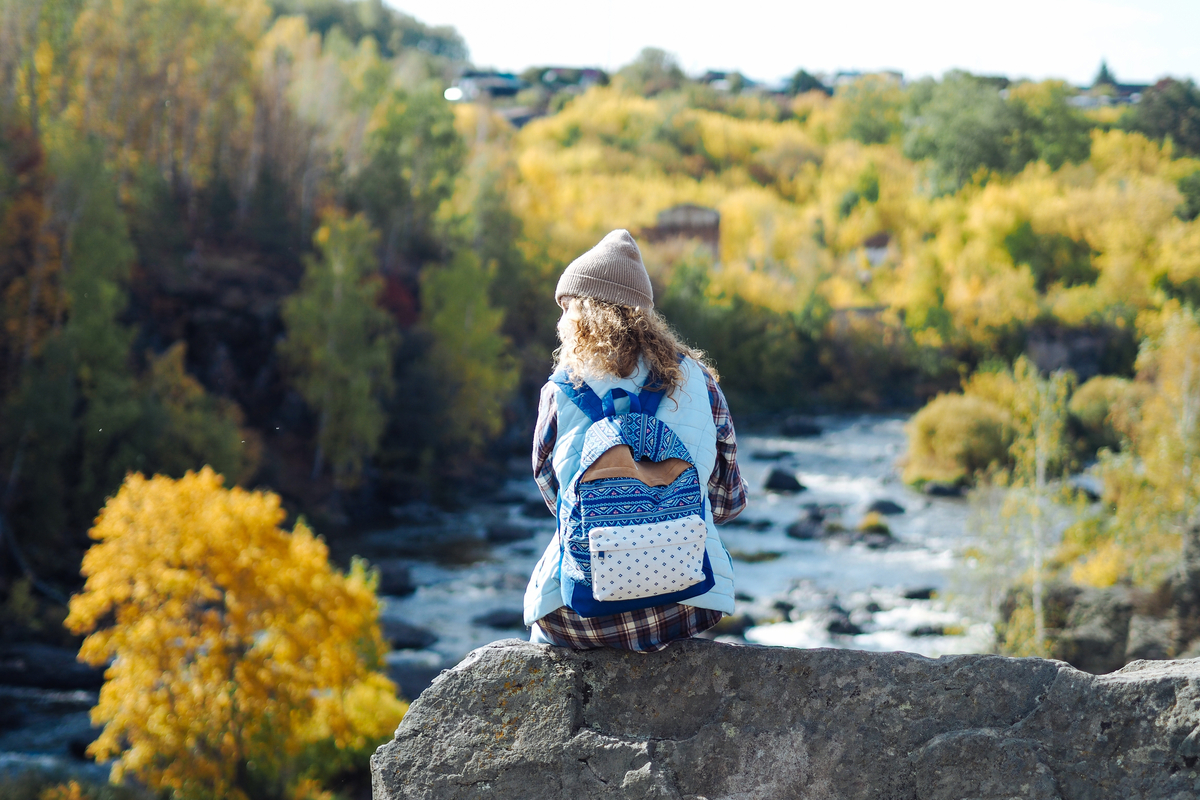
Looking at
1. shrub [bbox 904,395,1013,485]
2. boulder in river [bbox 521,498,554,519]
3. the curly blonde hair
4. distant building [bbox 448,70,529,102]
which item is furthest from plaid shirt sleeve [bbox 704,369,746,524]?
distant building [bbox 448,70,529,102]

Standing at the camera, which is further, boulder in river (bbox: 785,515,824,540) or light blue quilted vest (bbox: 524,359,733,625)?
boulder in river (bbox: 785,515,824,540)

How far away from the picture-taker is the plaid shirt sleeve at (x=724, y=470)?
10.0ft

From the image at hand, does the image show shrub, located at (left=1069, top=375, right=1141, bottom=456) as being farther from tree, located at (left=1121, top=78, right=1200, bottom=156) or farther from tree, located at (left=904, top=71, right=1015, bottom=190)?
tree, located at (left=904, top=71, right=1015, bottom=190)

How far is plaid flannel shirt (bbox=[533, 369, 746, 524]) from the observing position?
9.72ft

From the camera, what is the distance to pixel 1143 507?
1981 centimetres

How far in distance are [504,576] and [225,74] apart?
24.6 meters

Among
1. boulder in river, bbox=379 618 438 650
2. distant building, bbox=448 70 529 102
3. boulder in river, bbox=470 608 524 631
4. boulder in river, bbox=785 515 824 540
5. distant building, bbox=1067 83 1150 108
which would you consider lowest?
boulder in river, bbox=785 515 824 540

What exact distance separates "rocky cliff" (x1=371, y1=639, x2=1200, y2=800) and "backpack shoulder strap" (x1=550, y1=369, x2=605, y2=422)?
2.62 feet

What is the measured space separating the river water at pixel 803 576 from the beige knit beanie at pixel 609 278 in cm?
1230

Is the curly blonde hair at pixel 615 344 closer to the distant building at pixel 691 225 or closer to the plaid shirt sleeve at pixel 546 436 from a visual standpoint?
the plaid shirt sleeve at pixel 546 436

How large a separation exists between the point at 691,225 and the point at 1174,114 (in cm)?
3285

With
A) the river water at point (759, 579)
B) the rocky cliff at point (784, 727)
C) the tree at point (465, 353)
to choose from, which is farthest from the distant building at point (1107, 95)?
the rocky cliff at point (784, 727)

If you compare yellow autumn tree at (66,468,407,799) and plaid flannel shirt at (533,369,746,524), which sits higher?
plaid flannel shirt at (533,369,746,524)

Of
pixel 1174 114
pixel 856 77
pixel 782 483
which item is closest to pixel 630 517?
pixel 782 483
